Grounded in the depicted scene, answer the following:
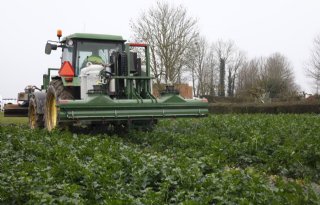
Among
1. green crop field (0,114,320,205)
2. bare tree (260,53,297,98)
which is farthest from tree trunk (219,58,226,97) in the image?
green crop field (0,114,320,205)

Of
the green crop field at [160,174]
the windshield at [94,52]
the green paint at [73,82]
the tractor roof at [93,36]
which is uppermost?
the tractor roof at [93,36]

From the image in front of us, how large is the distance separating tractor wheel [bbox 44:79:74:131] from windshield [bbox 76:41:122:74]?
2.24ft

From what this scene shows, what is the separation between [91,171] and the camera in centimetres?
493

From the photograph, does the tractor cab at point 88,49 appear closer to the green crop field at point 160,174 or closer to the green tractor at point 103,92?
the green tractor at point 103,92

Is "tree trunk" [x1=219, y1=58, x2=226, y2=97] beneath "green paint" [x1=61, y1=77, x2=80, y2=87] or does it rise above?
above

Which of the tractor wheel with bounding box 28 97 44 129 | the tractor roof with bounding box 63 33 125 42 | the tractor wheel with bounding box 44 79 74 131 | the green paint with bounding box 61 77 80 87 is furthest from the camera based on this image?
the tractor wheel with bounding box 28 97 44 129

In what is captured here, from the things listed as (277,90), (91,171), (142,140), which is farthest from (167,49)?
(91,171)

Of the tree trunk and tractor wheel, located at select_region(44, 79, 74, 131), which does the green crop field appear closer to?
tractor wheel, located at select_region(44, 79, 74, 131)

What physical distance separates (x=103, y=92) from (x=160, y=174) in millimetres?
5069

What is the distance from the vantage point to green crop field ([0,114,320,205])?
155 inches

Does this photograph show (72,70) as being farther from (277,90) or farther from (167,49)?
(277,90)

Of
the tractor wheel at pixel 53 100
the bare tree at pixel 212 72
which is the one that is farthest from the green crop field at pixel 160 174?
the bare tree at pixel 212 72

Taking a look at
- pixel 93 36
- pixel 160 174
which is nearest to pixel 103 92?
pixel 93 36

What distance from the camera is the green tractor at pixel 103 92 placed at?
9.43m
